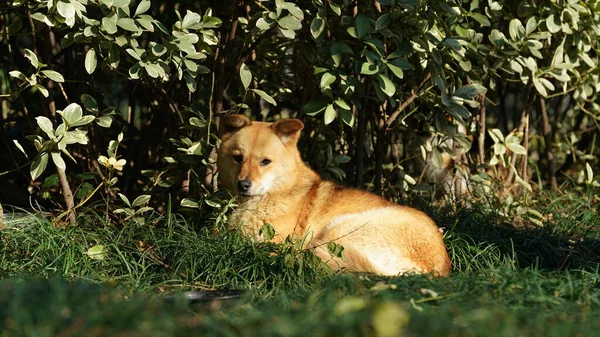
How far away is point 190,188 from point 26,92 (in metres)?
1.59

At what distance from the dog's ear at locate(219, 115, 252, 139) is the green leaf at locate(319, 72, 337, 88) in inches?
21.7

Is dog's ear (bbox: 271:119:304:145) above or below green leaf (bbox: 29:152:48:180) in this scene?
above

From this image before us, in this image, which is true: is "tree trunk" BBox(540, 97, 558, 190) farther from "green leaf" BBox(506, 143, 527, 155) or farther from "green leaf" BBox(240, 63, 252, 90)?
"green leaf" BBox(240, 63, 252, 90)

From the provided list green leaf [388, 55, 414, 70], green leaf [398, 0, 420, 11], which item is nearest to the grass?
green leaf [388, 55, 414, 70]

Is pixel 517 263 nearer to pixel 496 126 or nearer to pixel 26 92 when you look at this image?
pixel 496 126

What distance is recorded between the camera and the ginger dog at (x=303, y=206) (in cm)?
497

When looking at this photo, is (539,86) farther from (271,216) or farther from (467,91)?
(271,216)

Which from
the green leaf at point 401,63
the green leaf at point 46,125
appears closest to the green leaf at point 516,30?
the green leaf at point 401,63

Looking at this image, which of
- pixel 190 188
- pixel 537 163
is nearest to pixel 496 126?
pixel 537 163

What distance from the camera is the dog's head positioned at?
5.41 metres

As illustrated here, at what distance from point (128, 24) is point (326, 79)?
4.20ft

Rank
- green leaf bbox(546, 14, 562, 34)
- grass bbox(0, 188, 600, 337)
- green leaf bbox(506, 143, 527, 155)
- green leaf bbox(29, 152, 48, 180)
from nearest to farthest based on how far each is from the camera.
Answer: grass bbox(0, 188, 600, 337) → green leaf bbox(29, 152, 48, 180) → green leaf bbox(546, 14, 562, 34) → green leaf bbox(506, 143, 527, 155)

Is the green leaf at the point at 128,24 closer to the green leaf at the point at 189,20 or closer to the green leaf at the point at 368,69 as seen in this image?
the green leaf at the point at 189,20

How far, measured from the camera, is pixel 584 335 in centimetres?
295
